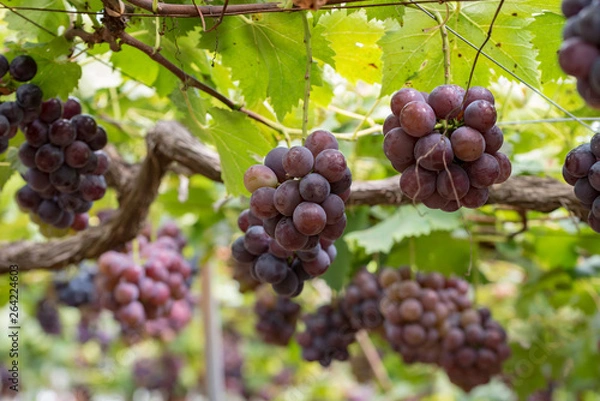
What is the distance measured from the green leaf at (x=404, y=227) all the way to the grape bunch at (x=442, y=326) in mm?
211

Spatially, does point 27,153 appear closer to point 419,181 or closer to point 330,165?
point 330,165

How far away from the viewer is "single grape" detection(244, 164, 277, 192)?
33.9 inches

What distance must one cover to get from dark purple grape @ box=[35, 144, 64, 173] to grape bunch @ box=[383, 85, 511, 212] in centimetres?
68

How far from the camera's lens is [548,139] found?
6.32ft

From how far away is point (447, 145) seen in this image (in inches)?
30.5

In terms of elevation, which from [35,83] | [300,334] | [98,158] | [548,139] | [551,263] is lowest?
[300,334]

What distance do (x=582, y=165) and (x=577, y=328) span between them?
2.01 m

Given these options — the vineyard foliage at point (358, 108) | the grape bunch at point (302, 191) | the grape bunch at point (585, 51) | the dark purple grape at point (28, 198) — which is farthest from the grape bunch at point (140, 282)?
the grape bunch at point (585, 51)

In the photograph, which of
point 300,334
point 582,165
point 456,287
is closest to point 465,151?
point 582,165

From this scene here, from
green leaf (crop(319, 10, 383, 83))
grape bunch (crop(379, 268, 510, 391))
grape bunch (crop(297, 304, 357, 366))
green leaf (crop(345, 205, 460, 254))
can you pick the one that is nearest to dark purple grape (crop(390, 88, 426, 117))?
green leaf (crop(319, 10, 383, 83))

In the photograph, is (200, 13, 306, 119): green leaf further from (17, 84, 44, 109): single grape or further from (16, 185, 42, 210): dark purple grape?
(16, 185, 42, 210): dark purple grape

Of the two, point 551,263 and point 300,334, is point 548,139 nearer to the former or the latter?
point 551,263

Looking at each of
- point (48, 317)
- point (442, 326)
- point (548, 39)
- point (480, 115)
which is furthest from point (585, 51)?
point (48, 317)

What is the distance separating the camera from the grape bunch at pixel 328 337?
2131 millimetres
